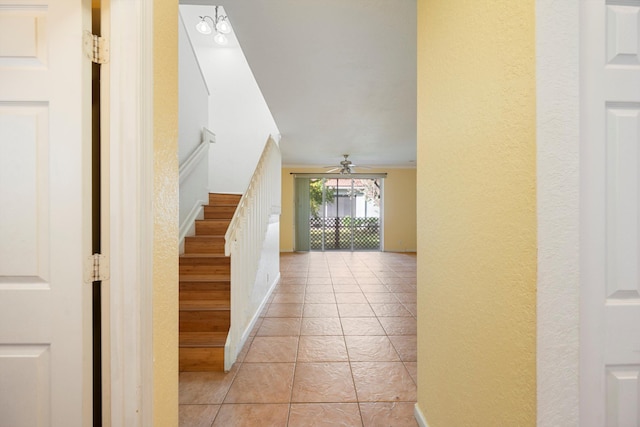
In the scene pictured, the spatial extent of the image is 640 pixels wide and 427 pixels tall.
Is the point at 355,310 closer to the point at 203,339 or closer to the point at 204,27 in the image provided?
the point at 203,339

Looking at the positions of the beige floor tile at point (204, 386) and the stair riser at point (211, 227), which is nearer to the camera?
the beige floor tile at point (204, 386)

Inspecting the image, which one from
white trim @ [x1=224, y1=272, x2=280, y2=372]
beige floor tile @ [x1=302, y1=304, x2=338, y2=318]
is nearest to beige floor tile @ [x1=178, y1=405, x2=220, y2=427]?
white trim @ [x1=224, y1=272, x2=280, y2=372]

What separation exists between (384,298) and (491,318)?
3.22 m

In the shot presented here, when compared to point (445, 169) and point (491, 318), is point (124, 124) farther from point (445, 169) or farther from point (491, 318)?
point (491, 318)

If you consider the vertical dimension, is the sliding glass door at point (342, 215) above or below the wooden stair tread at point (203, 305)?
above

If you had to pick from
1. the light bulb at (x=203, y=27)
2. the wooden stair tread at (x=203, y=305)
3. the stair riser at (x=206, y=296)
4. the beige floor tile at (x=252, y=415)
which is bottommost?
the beige floor tile at (x=252, y=415)

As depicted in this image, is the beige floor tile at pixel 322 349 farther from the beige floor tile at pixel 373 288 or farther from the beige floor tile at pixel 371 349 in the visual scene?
the beige floor tile at pixel 373 288

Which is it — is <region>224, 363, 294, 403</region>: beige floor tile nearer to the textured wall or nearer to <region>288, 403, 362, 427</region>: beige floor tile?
<region>288, 403, 362, 427</region>: beige floor tile

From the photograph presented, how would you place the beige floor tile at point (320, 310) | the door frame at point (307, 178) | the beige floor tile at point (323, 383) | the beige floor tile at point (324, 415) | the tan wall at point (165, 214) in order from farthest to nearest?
the door frame at point (307, 178) → the beige floor tile at point (320, 310) → the beige floor tile at point (323, 383) → the beige floor tile at point (324, 415) → the tan wall at point (165, 214)

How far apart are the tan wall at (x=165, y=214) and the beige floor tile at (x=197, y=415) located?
0.51 m

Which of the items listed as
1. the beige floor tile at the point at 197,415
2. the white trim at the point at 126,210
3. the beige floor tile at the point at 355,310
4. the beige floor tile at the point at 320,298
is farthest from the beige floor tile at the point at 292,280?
the white trim at the point at 126,210

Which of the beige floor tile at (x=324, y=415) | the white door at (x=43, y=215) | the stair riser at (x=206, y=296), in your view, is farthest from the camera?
the stair riser at (x=206, y=296)

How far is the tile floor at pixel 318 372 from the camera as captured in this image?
1.75m

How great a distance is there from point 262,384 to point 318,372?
1.39ft
